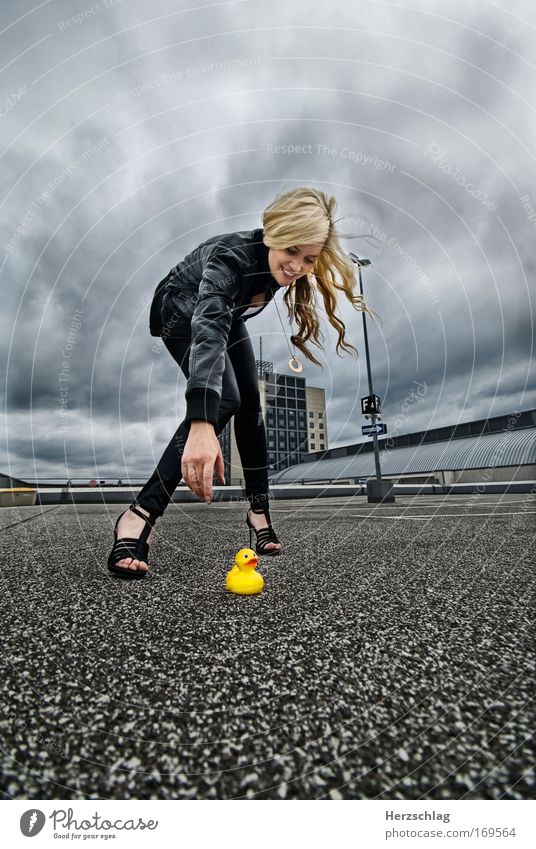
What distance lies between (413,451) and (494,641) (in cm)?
3460

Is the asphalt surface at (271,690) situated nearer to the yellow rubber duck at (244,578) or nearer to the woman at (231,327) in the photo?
the yellow rubber duck at (244,578)

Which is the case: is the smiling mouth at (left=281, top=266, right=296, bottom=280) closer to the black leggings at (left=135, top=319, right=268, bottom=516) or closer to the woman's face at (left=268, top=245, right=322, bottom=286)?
the woman's face at (left=268, top=245, right=322, bottom=286)

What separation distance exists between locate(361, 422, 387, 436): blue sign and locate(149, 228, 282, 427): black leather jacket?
30.5 ft

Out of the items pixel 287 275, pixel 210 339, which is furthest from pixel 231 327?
pixel 210 339

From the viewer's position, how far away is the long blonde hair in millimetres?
1967

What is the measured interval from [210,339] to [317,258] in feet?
3.26

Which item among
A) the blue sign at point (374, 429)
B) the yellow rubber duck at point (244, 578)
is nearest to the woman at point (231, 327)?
the yellow rubber duck at point (244, 578)

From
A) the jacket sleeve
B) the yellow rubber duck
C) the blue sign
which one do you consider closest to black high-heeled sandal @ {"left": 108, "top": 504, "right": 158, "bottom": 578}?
the yellow rubber duck

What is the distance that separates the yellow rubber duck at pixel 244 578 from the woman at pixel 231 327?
264 mm

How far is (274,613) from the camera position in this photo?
1.17 meters

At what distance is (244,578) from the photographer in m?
1.41

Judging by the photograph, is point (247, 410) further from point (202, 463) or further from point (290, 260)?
point (202, 463)

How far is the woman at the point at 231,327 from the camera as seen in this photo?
149cm
